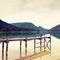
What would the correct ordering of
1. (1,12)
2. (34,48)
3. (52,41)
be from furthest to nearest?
(52,41) < (34,48) < (1,12)

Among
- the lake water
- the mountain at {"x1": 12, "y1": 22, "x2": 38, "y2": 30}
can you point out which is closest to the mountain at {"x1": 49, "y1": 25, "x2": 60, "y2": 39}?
the lake water

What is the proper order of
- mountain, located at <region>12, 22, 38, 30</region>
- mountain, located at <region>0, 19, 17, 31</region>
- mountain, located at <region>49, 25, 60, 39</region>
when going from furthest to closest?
mountain, located at <region>49, 25, 60, 39</region>, mountain, located at <region>12, 22, 38, 30</region>, mountain, located at <region>0, 19, 17, 31</region>

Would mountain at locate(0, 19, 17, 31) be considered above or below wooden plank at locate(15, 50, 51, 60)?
Answer: above

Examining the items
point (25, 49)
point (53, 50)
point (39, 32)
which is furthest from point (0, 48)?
point (53, 50)

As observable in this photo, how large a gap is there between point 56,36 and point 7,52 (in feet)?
2.87

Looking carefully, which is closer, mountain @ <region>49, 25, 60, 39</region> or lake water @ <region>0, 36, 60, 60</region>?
lake water @ <region>0, 36, 60, 60</region>

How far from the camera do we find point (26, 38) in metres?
3.46

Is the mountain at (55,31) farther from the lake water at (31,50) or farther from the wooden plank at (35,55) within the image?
the wooden plank at (35,55)

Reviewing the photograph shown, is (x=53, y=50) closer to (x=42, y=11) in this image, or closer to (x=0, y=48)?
(x=42, y=11)

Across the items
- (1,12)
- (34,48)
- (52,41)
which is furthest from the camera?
(52,41)

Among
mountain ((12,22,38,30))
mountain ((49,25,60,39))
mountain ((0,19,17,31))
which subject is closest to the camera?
Answer: mountain ((0,19,17,31))

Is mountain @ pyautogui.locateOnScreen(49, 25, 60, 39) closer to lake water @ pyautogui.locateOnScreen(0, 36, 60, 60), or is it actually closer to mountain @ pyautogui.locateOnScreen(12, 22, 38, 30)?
lake water @ pyautogui.locateOnScreen(0, 36, 60, 60)

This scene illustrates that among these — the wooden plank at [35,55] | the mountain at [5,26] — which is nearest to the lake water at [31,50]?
the wooden plank at [35,55]

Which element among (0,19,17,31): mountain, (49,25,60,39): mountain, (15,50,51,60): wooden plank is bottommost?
(15,50,51,60): wooden plank
